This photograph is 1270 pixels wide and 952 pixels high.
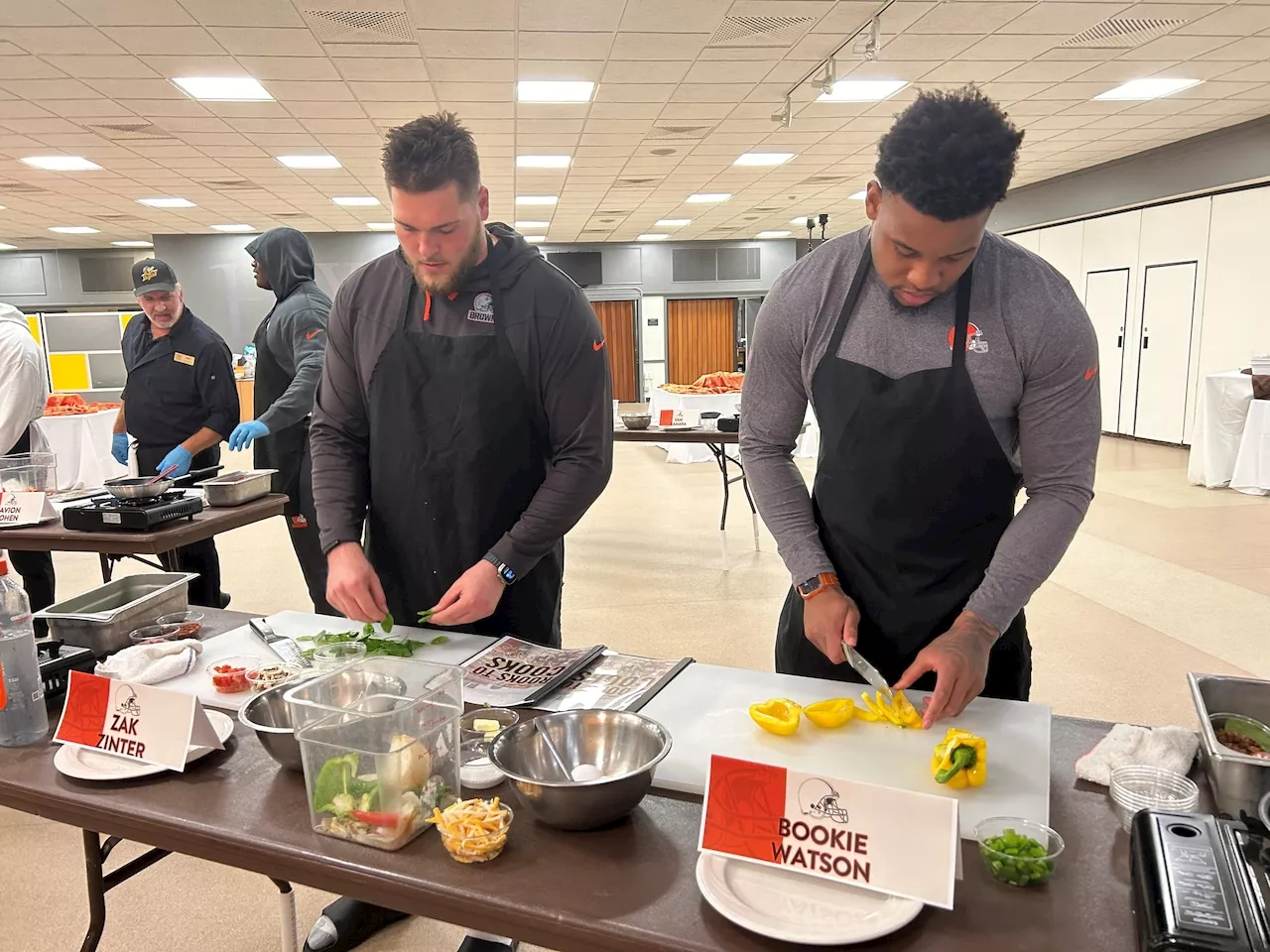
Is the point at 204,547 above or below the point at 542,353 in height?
below

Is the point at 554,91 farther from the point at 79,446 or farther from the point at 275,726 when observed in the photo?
the point at 275,726

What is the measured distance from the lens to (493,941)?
71.4 inches

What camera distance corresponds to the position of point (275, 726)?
1.23 m

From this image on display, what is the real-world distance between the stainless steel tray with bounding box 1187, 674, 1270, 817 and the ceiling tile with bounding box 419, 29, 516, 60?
5.63m

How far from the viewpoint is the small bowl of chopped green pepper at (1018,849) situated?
2.97 feet

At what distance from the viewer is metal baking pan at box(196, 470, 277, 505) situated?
299 centimetres

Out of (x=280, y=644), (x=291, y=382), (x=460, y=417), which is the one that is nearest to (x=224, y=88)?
(x=291, y=382)

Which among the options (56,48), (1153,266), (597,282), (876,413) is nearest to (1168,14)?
(1153,266)

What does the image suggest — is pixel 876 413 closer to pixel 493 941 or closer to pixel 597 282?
pixel 493 941

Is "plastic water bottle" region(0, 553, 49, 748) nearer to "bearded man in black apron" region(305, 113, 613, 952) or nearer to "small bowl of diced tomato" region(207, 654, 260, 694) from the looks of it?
"small bowl of diced tomato" region(207, 654, 260, 694)

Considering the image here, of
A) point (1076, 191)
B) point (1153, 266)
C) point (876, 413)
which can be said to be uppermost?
point (1076, 191)

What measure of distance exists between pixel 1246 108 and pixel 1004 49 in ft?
11.9

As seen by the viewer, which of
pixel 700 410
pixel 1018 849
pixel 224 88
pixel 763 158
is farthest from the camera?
pixel 763 158

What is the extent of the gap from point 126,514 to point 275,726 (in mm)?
1779
